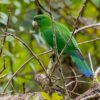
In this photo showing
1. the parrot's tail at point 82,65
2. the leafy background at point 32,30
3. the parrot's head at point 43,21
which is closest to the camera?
the parrot's tail at point 82,65

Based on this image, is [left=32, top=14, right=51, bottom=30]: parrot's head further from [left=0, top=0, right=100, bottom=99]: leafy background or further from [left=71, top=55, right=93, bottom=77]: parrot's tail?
[left=71, top=55, right=93, bottom=77]: parrot's tail

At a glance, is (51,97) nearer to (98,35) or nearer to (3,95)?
(3,95)

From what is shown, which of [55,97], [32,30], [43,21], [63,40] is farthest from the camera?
[32,30]

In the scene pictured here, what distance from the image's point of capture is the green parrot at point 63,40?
12.2 feet

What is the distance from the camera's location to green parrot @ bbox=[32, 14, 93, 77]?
3721mm

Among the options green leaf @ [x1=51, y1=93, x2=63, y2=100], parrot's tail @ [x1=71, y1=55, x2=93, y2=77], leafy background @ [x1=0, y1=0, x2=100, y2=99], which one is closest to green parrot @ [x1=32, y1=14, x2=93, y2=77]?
parrot's tail @ [x1=71, y1=55, x2=93, y2=77]

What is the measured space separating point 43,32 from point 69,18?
0.95 metres

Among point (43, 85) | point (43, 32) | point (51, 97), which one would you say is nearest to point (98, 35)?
point (43, 32)

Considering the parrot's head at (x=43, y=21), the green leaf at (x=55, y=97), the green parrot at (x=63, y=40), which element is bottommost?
the green leaf at (x=55, y=97)

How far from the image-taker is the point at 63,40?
3871 mm

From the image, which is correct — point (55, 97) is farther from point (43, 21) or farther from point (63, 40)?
point (43, 21)

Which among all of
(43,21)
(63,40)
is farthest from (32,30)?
(63,40)

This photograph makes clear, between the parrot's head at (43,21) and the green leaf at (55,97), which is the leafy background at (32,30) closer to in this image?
the parrot's head at (43,21)

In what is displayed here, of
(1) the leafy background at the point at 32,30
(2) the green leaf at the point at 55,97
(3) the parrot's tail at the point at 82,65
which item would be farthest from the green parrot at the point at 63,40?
(2) the green leaf at the point at 55,97
